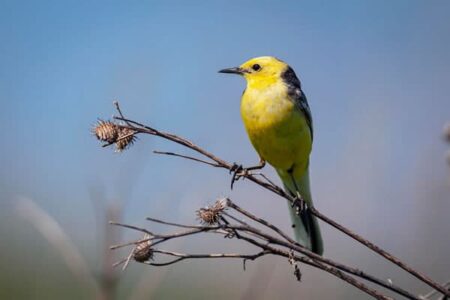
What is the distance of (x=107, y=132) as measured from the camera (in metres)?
2.36

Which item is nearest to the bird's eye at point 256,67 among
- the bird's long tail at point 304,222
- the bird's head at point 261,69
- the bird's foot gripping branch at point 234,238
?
the bird's head at point 261,69

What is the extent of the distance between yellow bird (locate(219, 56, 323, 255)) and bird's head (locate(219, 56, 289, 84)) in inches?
2.0

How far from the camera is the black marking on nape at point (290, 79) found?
13.4ft

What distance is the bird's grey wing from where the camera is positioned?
3852 mm

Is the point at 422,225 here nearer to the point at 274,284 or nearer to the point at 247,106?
the point at 274,284

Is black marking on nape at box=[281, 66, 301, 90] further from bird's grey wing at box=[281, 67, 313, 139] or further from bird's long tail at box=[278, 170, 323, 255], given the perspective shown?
bird's long tail at box=[278, 170, 323, 255]

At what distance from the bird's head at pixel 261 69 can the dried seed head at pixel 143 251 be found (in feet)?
7.10

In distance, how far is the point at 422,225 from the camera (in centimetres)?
402

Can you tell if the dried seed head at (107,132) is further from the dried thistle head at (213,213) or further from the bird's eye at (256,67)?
the bird's eye at (256,67)

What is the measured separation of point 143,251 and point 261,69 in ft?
7.63

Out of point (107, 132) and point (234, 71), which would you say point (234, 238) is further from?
point (234, 71)

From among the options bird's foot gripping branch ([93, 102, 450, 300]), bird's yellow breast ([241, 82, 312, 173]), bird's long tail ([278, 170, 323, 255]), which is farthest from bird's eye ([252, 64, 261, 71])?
bird's foot gripping branch ([93, 102, 450, 300])

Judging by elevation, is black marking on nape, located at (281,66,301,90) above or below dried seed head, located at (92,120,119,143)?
above

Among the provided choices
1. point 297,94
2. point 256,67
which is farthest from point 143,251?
point 256,67
